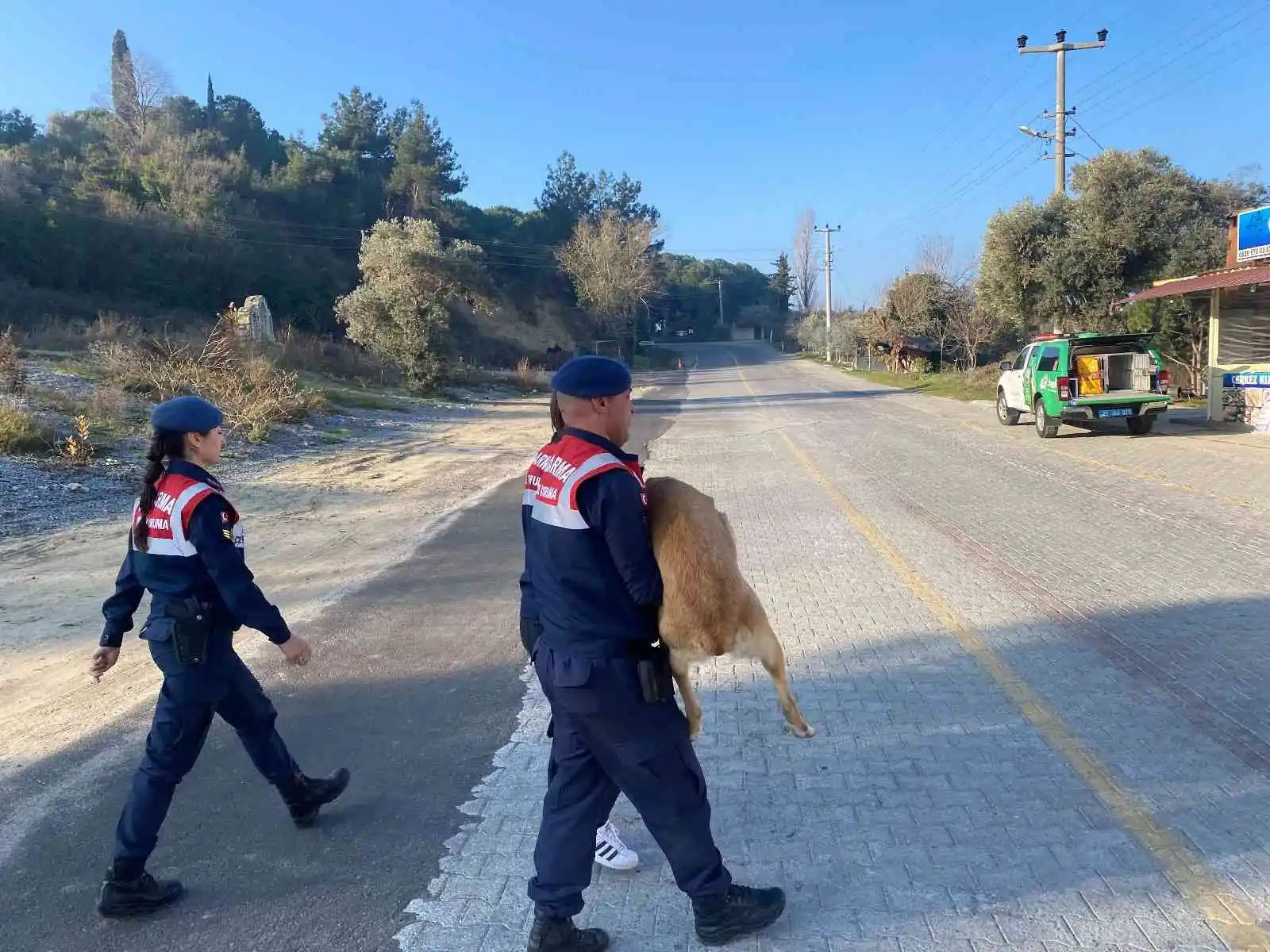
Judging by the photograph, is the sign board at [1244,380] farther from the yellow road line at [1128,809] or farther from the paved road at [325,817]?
the paved road at [325,817]

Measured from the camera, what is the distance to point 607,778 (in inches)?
112

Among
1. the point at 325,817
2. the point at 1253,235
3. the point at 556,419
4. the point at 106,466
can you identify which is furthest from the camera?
the point at 1253,235

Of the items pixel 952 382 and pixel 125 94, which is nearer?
pixel 952 382

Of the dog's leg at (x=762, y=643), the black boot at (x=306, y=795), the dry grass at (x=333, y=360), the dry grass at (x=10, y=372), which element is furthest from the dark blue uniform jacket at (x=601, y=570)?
the dry grass at (x=333, y=360)

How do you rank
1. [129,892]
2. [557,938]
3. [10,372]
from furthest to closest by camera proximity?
[10,372] → [129,892] → [557,938]

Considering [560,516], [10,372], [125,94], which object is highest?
[125,94]

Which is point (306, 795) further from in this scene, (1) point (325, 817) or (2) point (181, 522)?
(2) point (181, 522)

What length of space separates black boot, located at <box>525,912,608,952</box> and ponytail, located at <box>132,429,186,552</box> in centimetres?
189

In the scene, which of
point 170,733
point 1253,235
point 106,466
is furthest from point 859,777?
point 1253,235

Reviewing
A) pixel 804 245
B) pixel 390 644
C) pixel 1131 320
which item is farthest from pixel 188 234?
pixel 804 245

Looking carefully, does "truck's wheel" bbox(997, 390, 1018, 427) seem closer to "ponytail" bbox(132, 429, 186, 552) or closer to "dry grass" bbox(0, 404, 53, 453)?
"dry grass" bbox(0, 404, 53, 453)

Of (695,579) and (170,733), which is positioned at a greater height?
(695,579)

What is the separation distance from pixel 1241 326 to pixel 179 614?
63.5ft

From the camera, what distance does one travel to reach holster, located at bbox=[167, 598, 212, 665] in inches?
126
